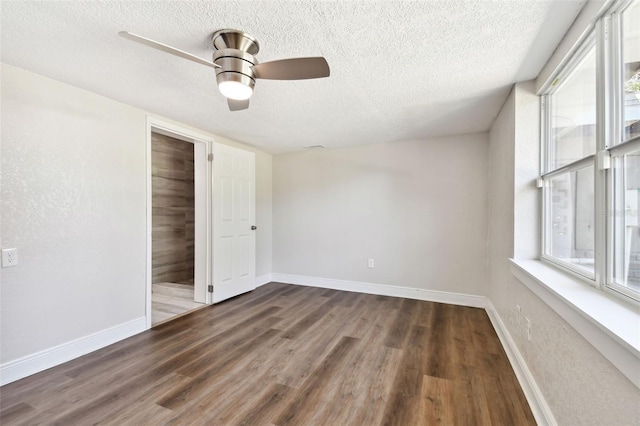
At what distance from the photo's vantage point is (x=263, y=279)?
447 centimetres

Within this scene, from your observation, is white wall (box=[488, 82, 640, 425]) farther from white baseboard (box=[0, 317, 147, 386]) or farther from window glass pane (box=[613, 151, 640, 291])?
white baseboard (box=[0, 317, 147, 386])

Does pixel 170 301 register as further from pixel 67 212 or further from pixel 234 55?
pixel 234 55

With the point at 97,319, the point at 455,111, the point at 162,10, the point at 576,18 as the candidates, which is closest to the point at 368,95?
the point at 455,111

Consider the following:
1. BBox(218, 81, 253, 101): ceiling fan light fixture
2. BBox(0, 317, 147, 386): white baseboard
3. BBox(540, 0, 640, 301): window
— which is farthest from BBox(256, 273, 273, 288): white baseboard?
BBox(540, 0, 640, 301): window

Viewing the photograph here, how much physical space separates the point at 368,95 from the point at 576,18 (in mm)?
1312

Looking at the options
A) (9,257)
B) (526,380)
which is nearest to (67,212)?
(9,257)

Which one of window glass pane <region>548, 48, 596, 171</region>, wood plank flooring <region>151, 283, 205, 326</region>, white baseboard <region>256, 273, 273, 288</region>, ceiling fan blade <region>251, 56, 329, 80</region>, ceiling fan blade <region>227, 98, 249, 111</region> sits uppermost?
ceiling fan blade <region>251, 56, 329, 80</region>

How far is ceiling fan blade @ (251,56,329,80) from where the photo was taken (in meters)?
1.42

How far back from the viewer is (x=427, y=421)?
153 cm

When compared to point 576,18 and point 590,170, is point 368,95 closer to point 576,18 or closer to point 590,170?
point 576,18

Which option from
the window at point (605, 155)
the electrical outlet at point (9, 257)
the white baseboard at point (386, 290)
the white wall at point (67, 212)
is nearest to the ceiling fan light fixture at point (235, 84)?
the white wall at point (67, 212)

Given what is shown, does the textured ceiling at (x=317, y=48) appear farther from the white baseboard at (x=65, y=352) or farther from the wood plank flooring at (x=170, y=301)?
the wood plank flooring at (x=170, y=301)

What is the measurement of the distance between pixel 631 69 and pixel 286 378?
2.54 meters

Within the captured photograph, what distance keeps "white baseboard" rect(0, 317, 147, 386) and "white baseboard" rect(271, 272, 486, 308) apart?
227 centimetres
